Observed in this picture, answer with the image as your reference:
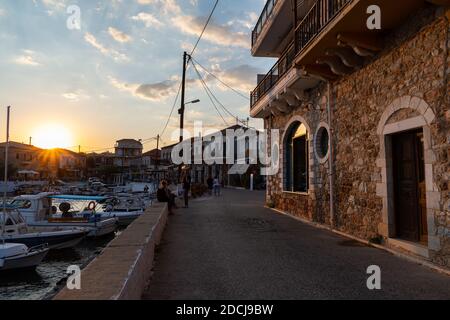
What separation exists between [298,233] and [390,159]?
345cm

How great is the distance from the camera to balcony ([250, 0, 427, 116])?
23.6 feet

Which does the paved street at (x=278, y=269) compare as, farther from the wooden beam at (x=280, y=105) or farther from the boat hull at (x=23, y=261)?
the boat hull at (x=23, y=261)

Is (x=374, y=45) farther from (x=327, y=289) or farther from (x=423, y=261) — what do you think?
(x=327, y=289)

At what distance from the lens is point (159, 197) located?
1534 centimetres

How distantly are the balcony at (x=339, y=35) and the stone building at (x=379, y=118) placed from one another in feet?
0.07

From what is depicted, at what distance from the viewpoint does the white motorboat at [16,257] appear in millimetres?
12820

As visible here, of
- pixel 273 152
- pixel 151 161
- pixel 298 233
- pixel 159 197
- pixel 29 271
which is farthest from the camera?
pixel 151 161

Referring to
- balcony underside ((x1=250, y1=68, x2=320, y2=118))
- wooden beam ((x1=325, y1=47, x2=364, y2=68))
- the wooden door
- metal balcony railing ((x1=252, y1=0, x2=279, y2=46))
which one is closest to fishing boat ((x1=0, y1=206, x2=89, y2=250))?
balcony underside ((x1=250, y1=68, x2=320, y2=118))

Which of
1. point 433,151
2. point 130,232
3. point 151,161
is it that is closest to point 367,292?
point 433,151

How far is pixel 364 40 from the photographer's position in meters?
8.22

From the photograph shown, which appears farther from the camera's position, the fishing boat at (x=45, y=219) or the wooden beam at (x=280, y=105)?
the fishing boat at (x=45, y=219)

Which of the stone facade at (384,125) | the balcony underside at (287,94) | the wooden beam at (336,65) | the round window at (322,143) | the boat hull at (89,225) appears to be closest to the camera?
the stone facade at (384,125)

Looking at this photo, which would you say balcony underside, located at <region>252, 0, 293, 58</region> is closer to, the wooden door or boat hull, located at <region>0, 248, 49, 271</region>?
the wooden door

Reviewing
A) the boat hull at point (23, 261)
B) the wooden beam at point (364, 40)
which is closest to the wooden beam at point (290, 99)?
the wooden beam at point (364, 40)
